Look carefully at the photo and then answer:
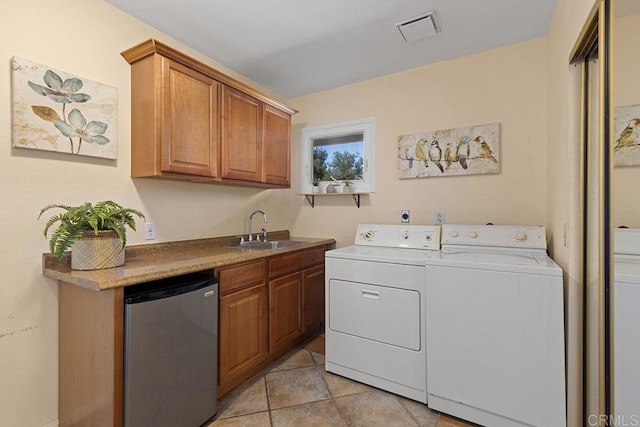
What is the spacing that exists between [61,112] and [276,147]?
1.53m

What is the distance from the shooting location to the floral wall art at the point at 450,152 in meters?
2.34

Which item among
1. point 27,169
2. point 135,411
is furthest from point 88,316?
point 27,169

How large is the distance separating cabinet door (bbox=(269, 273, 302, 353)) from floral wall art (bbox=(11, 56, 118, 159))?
143 centimetres

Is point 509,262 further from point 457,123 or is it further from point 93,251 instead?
point 93,251

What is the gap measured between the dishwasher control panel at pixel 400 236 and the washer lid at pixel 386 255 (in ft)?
0.27

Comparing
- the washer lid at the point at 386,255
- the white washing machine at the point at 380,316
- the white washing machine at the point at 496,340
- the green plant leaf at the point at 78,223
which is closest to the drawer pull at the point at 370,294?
the white washing machine at the point at 380,316

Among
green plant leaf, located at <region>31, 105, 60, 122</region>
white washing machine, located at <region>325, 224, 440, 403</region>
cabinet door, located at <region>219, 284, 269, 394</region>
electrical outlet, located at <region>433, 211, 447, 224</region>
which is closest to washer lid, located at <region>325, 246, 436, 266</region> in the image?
white washing machine, located at <region>325, 224, 440, 403</region>

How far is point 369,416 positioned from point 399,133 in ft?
7.31

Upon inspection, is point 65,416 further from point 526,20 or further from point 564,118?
point 526,20

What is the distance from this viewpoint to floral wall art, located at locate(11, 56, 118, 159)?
1479 mm

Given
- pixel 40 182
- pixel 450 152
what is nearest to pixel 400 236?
pixel 450 152

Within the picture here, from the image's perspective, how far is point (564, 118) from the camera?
1625 mm

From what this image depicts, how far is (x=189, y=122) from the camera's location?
1972mm
